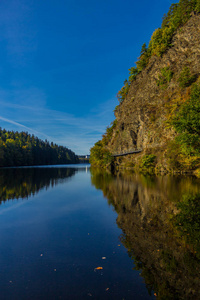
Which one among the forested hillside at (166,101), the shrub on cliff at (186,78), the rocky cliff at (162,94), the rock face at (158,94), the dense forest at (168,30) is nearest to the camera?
the forested hillside at (166,101)

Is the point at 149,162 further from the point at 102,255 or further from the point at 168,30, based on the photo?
the point at 168,30

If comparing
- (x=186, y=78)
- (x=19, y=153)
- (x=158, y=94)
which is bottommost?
(x=19, y=153)

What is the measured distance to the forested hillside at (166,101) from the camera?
32419mm

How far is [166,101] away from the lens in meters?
49.2

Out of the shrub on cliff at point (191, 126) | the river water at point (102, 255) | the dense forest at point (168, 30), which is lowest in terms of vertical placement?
the river water at point (102, 255)

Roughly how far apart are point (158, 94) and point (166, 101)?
22.4 feet

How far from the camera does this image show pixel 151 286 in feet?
14.5

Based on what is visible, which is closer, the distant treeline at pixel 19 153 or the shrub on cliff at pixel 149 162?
the shrub on cliff at pixel 149 162

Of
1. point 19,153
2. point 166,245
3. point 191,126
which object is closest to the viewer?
point 166,245

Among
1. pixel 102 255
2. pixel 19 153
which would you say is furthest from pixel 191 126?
pixel 19 153

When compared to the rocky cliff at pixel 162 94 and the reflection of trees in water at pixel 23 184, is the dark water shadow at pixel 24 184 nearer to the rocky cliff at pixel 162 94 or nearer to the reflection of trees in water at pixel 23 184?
the reflection of trees in water at pixel 23 184

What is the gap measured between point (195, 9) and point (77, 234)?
230 feet

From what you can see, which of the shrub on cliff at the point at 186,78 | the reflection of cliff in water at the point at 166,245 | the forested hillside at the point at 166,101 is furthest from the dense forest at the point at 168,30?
the reflection of cliff in water at the point at 166,245

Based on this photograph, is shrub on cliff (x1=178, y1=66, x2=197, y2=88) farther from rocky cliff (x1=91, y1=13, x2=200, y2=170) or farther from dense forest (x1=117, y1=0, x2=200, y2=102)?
dense forest (x1=117, y1=0, x2=200, y2=102)
